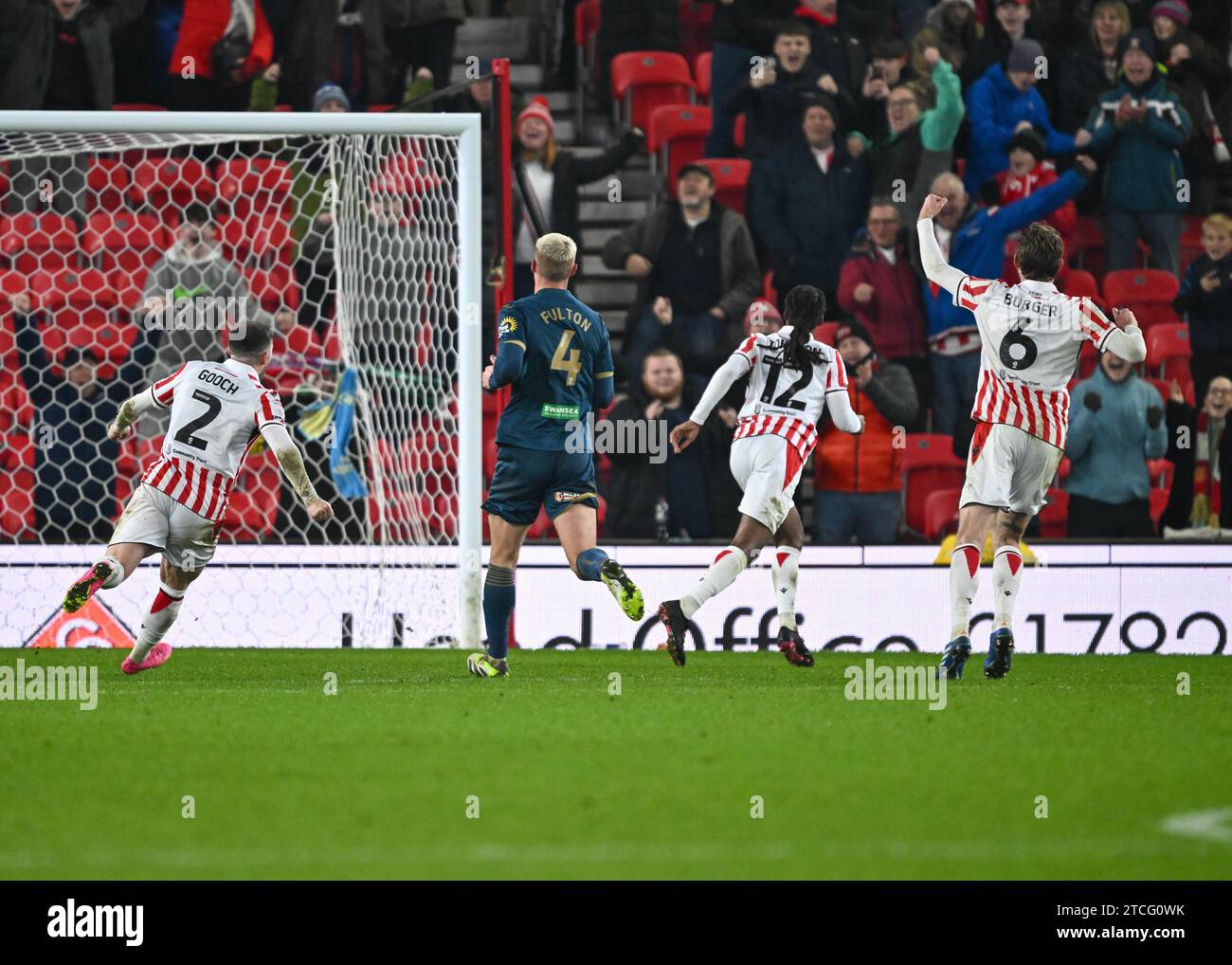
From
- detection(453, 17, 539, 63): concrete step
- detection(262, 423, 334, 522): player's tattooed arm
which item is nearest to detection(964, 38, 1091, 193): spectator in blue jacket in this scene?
detection(453, 17, 539, 63): concrete step

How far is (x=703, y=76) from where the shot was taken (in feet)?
48.3

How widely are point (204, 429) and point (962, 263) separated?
21.7 feet

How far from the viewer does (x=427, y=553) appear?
1048 cm

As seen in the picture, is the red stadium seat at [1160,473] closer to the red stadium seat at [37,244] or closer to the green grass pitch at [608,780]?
the green grass pitch at [608,780]

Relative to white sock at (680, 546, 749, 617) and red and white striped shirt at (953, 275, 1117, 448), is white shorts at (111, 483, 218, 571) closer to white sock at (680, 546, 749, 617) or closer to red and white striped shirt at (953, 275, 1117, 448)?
white sock at (680, 546, 749, 617)

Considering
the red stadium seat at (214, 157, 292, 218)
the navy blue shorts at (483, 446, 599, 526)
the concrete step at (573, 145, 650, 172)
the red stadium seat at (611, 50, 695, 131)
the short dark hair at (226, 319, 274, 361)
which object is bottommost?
the navy blue shorts at (483, 446, 599, 526)

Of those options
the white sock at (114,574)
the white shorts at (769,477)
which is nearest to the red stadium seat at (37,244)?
the white sock at (114,574)

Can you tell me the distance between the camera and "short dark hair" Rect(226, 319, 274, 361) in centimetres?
793

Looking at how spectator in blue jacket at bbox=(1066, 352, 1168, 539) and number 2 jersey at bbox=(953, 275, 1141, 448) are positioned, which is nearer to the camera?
number 2 jersey at bbox=(953, 275, 1141, 448)

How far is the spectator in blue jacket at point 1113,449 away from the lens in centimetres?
1163

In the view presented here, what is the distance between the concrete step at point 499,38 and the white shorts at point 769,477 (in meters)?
7.35

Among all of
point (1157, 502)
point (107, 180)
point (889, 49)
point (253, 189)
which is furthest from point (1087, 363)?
point (107, 180)

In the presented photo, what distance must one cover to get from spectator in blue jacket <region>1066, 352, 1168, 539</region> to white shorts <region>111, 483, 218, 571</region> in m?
6.12

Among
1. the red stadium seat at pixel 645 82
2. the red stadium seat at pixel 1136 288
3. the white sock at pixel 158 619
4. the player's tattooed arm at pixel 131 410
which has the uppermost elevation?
the red stadium seat at pixel 645 82
